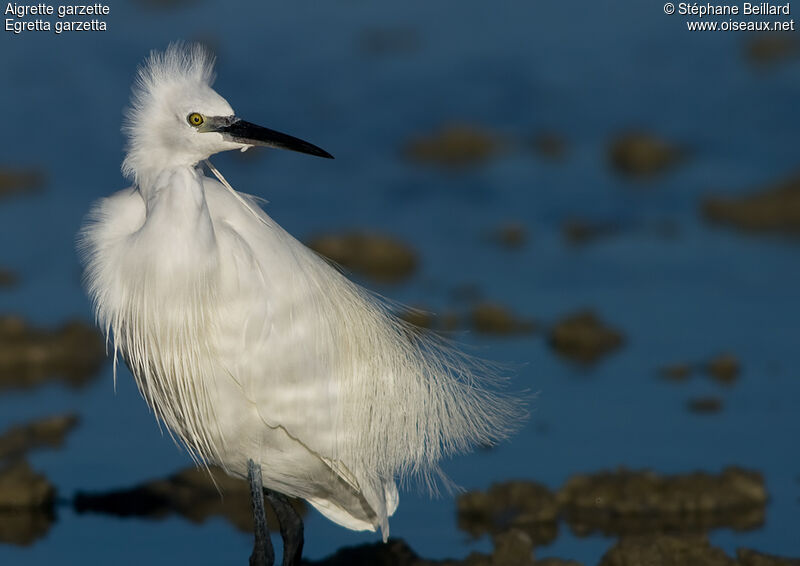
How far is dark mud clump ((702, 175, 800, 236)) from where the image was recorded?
35.3 feet

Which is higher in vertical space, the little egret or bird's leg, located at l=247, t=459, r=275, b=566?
the little egret

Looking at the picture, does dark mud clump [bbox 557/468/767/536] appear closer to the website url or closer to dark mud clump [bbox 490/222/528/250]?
dark mud clump [bbox 490/222/528/250]

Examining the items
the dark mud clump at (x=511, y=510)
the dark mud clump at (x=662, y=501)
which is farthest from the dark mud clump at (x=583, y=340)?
the dark mud clump at (x=511, y=510)

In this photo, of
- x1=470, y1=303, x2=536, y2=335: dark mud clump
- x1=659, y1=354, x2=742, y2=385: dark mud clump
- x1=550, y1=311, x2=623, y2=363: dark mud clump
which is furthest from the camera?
x1=470, y1=303, x2=536, y2=335: dark mud clump

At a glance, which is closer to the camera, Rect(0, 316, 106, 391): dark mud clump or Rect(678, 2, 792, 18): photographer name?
Rect(0, 316, 106, 391): dark mud clump

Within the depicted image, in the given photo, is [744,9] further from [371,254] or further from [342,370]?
[342,370]

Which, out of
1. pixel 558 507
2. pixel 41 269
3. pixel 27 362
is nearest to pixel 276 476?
pixel 558 507

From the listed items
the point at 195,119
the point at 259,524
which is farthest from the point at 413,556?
the point at 195,119

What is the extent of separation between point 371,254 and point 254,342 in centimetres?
483

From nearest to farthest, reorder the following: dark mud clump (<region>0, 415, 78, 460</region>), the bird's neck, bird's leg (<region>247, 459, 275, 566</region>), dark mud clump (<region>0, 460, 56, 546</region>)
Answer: the bird's neck < bird's leg (<region>247, 459, 275, 566</region>) < dark mud clump (<region>0, 460, 56, 546</region>) < dark mud clump (<region>0, 415, 78, 460</region>)

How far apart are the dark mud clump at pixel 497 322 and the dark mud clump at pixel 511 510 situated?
90.8 inches

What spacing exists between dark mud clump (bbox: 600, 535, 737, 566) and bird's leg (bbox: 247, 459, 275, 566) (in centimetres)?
133

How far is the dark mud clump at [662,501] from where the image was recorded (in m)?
6.00

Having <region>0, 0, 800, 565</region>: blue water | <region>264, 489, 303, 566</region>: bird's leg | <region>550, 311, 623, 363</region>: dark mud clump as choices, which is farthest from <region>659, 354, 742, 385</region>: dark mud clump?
<region>264, 489, 303, 566</region>: bird's leg
